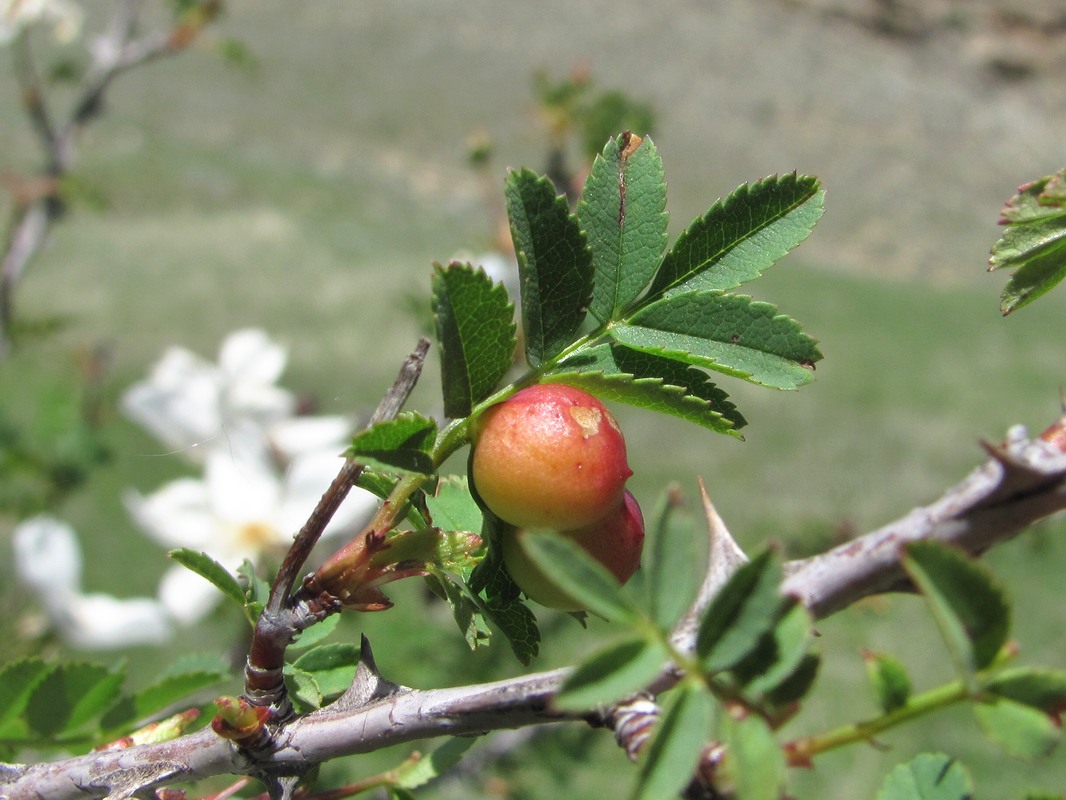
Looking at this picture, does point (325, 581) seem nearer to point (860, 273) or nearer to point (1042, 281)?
point (1042, 281)

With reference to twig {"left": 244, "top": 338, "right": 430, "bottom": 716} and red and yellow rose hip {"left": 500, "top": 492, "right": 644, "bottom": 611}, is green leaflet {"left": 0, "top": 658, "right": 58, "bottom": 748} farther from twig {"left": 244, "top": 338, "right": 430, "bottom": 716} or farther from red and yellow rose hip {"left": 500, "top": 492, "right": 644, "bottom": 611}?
red and yellow rose hip {"left": 500, "top": 492, "right": 644, "bottom": 611}

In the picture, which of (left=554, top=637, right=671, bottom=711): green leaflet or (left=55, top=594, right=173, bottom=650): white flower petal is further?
(left=55, top=594, right=173, bottom=650): white flower petal

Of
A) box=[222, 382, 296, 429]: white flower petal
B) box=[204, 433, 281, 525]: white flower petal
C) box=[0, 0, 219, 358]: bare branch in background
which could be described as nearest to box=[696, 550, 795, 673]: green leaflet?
box=[204, 433, 281, 525]: white flower petal

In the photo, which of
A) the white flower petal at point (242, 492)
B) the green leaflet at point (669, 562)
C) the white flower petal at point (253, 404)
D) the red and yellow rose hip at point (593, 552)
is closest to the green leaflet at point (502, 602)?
the red and yellow rose hip at point (593, 552)

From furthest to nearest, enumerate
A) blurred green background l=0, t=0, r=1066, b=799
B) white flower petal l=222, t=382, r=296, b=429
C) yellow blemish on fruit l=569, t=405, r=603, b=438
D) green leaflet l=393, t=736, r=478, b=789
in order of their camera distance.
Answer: blurred green background l=0, t=0, r=1066, b=799, white flower petal l=222, t=382, r=296, b=429, green leaflet l=393, t=736, r=478, b=789, yellow blemish on fruit l=569, t=405, r=603, b=438

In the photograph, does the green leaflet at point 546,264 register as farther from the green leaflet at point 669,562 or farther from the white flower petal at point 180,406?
the white flower petal at point 180,406

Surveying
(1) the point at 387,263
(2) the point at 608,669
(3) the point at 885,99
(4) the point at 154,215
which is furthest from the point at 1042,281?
(3) the point at 885,99
